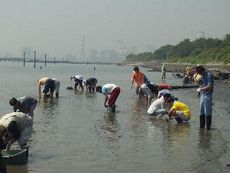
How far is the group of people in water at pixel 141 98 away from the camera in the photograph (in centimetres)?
1021

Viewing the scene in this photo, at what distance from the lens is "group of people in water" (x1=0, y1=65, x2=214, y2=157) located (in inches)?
402

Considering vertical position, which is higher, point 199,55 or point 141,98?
point 199,55

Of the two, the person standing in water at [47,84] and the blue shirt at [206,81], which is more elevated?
the blue shirt at [206,81]

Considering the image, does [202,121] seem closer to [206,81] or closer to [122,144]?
[206,81]

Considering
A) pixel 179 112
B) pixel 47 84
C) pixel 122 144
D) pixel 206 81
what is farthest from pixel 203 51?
pixel 122 144

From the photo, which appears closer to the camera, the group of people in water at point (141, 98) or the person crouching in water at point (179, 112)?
the group of people in water at point (141, 98)

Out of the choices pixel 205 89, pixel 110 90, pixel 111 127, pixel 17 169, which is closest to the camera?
pixel 17 169

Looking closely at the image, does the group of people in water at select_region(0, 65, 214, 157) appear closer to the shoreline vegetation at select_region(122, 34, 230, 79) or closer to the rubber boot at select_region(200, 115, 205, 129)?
the rubber boot at select_region(200, 115, 205, 129)

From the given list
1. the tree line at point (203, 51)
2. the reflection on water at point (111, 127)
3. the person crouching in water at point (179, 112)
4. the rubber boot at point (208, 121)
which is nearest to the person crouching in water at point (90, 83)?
the reflection on water at point (111, 127)

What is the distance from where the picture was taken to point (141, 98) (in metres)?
27.0

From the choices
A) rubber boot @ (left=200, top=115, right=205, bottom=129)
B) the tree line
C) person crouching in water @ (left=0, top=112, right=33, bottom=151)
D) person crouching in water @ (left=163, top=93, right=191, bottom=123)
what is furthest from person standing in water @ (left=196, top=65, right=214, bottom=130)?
the tree line

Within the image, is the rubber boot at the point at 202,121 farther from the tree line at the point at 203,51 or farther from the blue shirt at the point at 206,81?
the tree line at the point at 203,51

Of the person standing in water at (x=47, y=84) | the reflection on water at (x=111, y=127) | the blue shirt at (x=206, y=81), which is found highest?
the blue shirt at (x=206, y=81)

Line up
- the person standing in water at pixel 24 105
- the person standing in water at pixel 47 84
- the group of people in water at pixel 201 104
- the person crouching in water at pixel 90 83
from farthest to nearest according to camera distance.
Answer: the person crouching in water at pixel 90 83, the person standing in water at pixel 47 84, the group of people in water at pixel 201 104, the person standing in water at pixel 24 105
